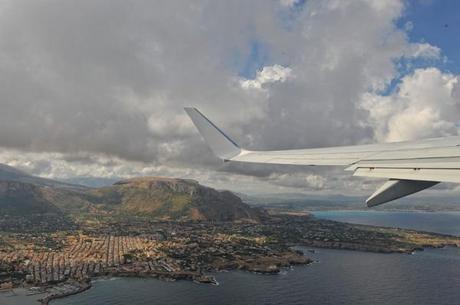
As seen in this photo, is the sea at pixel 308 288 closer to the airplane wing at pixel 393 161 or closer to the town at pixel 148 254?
the town at pixel 148 254

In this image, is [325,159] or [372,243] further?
[372,243]

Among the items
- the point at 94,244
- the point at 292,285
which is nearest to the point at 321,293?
the point at 292,285

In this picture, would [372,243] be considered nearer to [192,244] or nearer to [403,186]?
[192,244]

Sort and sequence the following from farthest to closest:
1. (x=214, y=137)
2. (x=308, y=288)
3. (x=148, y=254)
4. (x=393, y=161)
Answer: (x=148, y=254) → (x=308, y=288) → (x=214, y=137) → (x=393, y=161)

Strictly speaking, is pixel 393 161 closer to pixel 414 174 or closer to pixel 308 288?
pixel 414 174

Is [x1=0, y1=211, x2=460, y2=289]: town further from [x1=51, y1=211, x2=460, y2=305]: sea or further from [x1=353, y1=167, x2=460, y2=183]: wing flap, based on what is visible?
[x1=353, y1=167, x2=460, y2=183]: wing flap

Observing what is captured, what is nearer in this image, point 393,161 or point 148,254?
point 393,161

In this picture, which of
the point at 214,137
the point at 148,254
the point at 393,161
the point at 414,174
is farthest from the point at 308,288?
the point at 414,174

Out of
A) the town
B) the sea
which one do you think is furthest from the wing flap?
the town
